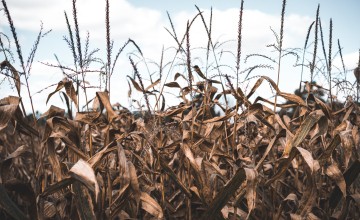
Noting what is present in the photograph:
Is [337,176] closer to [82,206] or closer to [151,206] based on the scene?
[151,206]

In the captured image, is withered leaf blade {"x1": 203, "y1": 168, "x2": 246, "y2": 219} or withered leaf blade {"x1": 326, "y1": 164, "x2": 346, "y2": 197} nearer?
withered leaf blade {"x1": 203, "y1": 168, "x2": 246, "y2": 219}

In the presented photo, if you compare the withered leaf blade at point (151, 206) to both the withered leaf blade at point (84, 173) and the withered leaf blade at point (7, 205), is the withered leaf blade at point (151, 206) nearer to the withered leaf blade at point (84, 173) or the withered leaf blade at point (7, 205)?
the withered leaf blade at point (84, 173)

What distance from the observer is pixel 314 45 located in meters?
3.01

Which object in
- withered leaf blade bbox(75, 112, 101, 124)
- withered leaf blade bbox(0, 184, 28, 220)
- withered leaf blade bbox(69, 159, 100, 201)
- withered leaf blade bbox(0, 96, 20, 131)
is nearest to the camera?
withered leaf blade bbox(69, 159, 100, 201)

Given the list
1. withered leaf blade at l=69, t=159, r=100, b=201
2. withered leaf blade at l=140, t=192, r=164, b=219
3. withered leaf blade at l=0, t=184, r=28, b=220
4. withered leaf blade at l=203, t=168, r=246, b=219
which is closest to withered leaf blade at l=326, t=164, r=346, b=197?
withered leaf blade at l=203, t=168, r=246, b=219

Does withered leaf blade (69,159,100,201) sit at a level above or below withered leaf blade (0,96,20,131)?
below

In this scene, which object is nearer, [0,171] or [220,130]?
[0,171]

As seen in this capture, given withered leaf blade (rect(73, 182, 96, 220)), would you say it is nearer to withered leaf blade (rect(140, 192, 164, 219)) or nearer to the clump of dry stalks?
the clump of dry stalks

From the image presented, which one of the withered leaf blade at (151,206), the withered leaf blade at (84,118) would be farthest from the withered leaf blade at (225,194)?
the withered leaf blade at (84,118)

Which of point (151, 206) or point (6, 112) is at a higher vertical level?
point (6, 112)

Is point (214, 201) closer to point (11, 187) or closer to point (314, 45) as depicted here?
point (11, 187)

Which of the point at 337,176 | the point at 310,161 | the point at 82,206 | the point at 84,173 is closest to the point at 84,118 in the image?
the point at 82,206

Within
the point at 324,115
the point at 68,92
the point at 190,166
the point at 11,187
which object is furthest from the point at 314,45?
the point at 11,187

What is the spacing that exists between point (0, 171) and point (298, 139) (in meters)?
1.76
